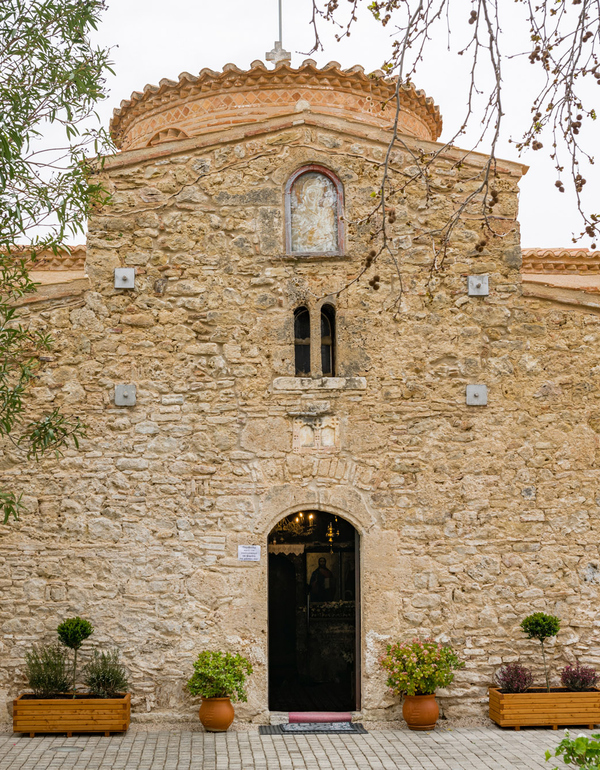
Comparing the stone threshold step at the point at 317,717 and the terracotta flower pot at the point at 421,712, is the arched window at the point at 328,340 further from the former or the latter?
the stone threshold step at the point at 317,717

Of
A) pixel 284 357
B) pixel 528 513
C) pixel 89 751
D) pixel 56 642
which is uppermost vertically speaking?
pixel 284 357

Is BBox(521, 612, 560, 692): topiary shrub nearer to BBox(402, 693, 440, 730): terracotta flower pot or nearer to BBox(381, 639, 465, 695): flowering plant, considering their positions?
BBox(381, 639, 465, 695): flowering plant

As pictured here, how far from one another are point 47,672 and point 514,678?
4093mm

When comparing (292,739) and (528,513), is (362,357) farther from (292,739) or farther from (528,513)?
(292,739)

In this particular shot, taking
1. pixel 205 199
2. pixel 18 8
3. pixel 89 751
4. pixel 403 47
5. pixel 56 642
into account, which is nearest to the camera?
pixel 403 47

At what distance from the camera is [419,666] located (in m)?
7.36

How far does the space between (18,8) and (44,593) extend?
4.82 meters

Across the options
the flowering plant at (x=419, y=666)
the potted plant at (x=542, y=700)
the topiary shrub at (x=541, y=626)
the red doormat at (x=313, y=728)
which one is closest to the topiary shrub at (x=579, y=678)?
the potted plant at (x=542, y=700)

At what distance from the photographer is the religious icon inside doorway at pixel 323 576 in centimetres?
1012

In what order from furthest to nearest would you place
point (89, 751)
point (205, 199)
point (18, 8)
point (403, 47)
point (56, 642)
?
point (205, 199) → point (56, 642) → point (89, 751) → point (18, 8) → point (403, 47)

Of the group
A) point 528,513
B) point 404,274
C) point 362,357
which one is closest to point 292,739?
point 528,513

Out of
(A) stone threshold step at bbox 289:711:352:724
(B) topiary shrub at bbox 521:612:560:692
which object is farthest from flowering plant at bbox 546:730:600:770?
(A) stone threshold step at bbox 289:711:352:724

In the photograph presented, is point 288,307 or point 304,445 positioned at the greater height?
point 288,307

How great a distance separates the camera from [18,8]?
6.18m
